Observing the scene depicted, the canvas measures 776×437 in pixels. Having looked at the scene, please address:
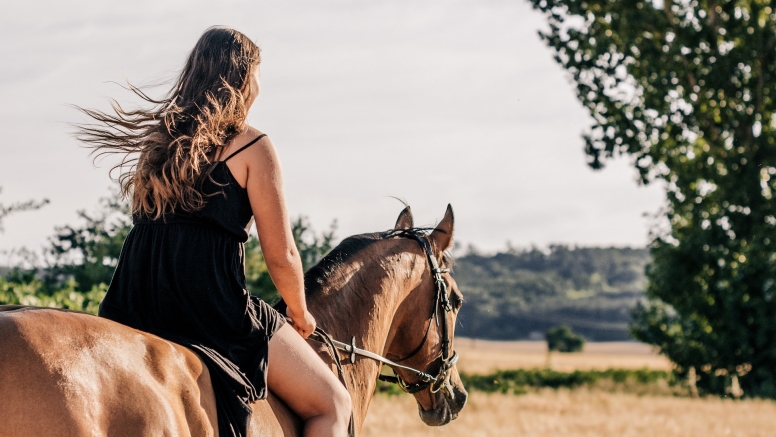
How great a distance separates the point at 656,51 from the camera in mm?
26531

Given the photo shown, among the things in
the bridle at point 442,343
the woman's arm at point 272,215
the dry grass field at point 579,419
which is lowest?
the dry grass field at point 579,419

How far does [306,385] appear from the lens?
369cm

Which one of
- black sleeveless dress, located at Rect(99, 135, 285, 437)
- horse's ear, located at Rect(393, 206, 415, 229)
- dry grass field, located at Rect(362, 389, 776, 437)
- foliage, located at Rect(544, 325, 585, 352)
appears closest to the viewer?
black sleeveless dress, located at Rect(99, 135, 285, 437)

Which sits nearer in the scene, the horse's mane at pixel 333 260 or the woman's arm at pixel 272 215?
the woman's arm at pixel 272 215

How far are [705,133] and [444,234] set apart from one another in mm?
24948

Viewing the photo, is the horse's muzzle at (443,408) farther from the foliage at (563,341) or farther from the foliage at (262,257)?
the foliage at (563,341)

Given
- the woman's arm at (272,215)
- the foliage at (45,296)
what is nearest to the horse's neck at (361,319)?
the woman's arm at (272,215)

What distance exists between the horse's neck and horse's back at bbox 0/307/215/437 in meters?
1.41

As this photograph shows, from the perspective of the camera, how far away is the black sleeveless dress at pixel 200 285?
344 centimetres

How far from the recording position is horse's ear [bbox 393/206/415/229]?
5.37 meters

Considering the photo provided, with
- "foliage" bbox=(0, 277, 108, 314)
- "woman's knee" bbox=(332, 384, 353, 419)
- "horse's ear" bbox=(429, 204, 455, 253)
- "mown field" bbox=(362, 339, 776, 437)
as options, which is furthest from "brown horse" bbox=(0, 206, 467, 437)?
"mown field" bbox=(362, 339, 776, 437)

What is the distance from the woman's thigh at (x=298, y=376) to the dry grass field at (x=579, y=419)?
9.78m

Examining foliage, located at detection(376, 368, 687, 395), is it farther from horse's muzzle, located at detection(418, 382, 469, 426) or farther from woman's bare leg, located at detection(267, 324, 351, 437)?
woman's bare leg, located at detection(267, 324, 351, 437)

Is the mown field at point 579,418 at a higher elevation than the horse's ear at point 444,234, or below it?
below
